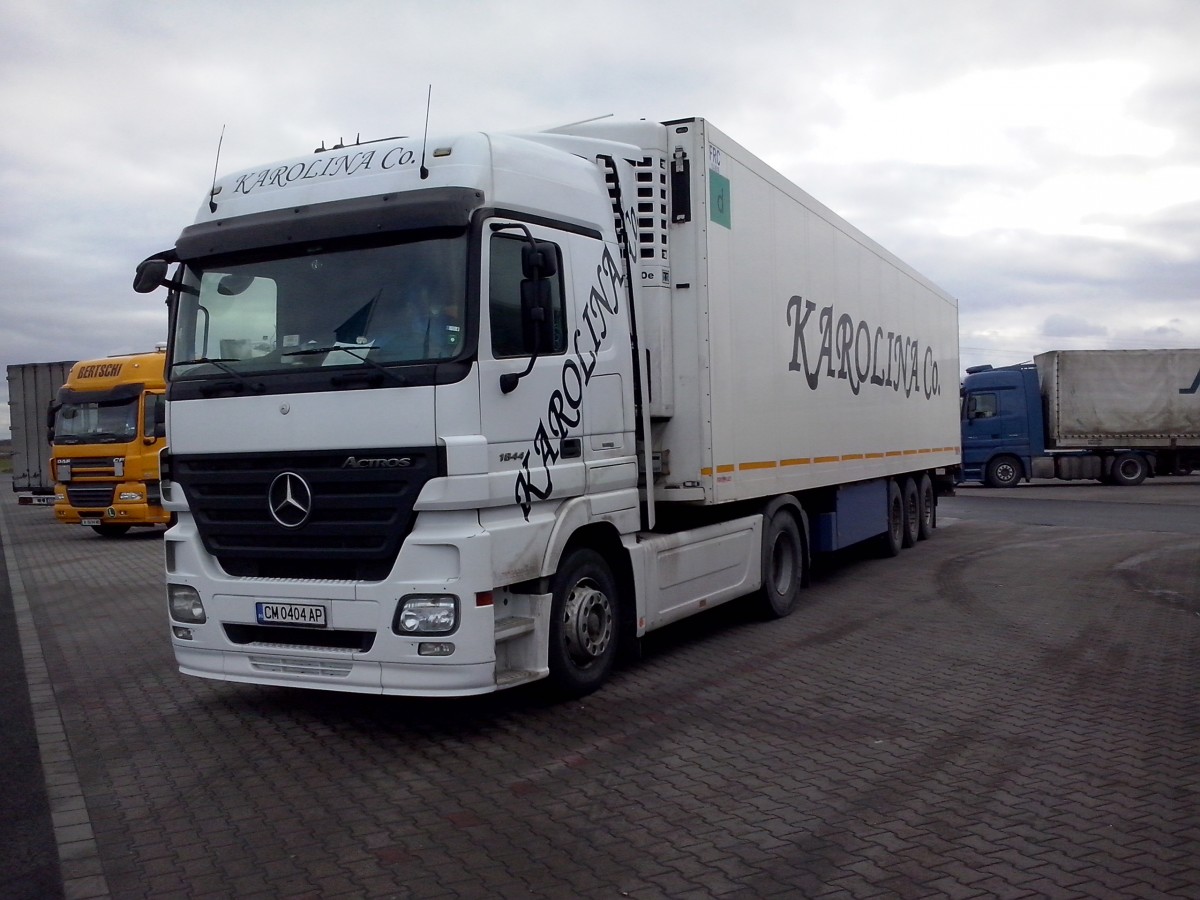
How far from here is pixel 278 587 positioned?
240 inches

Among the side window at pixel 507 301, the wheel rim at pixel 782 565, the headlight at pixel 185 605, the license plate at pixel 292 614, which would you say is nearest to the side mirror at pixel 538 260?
the side window at pixel 507 301

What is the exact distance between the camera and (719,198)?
8.48 m

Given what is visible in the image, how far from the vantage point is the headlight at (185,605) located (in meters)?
6.45

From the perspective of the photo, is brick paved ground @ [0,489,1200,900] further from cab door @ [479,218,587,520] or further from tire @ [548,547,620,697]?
cab door @ [479,218,587,520]

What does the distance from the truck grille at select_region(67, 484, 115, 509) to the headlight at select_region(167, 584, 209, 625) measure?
14.6 meters

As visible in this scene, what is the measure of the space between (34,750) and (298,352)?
2.70 metres

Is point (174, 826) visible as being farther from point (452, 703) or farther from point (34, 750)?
point (452, 703)

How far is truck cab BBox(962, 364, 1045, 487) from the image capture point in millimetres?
30609

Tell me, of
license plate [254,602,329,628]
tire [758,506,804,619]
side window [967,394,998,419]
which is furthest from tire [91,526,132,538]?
side window [967,394,998,419]

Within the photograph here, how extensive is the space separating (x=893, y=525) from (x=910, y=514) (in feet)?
3.87

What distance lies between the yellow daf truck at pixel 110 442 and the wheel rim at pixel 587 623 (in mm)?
14477

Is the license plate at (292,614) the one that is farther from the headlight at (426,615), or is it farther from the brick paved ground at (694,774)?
the brick paved ground at (694,774)

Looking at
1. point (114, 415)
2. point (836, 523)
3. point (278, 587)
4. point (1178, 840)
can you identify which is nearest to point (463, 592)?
point (278, 587)

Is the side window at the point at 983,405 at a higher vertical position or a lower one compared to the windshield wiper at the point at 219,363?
higher
